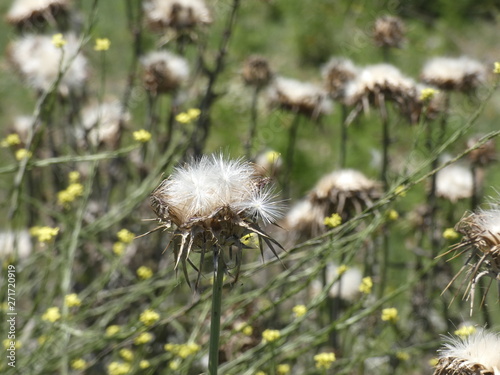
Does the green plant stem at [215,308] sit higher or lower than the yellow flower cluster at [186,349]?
lower

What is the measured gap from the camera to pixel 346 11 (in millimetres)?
4176

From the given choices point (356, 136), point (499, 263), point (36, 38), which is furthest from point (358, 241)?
point (356, 136)

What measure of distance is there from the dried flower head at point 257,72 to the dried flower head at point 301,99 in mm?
147

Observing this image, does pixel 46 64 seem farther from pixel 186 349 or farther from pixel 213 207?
pixel 213 207

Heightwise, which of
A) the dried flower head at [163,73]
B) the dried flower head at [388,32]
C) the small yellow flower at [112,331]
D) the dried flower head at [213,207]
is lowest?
the dried flower head at [213,207]

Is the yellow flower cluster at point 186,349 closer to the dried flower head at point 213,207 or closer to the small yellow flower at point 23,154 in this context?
the dried flower head at point 213,207

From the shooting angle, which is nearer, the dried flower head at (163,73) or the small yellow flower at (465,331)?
the small yellow flower at (465,331)

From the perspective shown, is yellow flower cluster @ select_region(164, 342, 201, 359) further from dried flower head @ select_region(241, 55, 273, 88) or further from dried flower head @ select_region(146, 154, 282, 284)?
dried flower head @ select_region(241, 55, 273, 88)

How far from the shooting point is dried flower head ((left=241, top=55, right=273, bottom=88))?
8.50 feet

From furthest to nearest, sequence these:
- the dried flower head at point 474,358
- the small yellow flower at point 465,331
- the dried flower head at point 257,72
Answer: the dried flower head at point 257,72, the small yellow flower at point 465,331, the dried flower head at point 474,358

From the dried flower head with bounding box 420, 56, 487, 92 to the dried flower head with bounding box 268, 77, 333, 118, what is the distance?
13.9 inches

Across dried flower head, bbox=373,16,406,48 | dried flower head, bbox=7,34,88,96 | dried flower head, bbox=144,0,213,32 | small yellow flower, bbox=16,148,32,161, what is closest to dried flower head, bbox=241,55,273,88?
dried flower head, bbox=144,0,213,32

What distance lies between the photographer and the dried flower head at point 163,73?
240 centimetres

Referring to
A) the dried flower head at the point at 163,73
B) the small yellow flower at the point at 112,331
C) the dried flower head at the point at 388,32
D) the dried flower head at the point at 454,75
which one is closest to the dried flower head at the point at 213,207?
the small yellow flower at the point at 112,331
